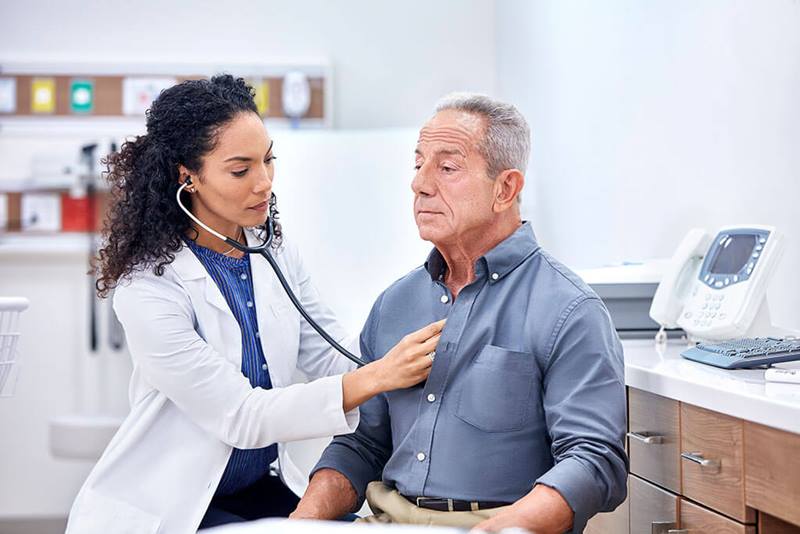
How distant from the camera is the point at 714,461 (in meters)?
1.33

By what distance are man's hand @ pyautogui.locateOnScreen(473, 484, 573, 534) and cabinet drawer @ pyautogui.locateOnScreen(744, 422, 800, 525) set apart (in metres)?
0.24

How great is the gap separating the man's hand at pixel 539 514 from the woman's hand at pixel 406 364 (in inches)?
10.4

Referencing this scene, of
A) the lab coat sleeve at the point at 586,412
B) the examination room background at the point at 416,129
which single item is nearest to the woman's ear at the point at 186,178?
the lab coat sleeve at the point at 586,412

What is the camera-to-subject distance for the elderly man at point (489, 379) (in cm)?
131

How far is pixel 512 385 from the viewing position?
1.39m

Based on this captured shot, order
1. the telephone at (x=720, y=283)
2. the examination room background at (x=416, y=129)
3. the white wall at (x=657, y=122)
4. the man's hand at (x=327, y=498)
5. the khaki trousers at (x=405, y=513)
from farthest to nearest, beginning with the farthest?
the examination room background at (x=416, y=129), the white wall at (x=657, y=122), the telephone at (x=720, y=283), the man's hand at (x=327, y=498), the khaki trousers at (x=405, y=513)

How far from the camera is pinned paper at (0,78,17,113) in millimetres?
3584

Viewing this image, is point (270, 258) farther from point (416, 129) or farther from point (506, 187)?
point (416, 129)

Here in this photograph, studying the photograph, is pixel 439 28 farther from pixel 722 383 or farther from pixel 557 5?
→ pixel 722 383

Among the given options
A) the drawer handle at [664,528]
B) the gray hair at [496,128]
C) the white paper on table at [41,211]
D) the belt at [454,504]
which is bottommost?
the drawer handle at [664,528]

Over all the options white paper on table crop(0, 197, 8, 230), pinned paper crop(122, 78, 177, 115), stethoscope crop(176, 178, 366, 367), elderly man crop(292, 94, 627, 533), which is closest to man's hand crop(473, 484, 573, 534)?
elderly man crop(292, 94, 627, 533)

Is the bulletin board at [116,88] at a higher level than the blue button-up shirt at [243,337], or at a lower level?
higher

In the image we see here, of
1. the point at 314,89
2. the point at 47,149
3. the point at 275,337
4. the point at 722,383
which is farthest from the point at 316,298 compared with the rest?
the point at 47,149

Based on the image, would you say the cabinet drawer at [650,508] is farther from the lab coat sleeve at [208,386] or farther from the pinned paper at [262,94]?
the pinned paper at [262,94]
